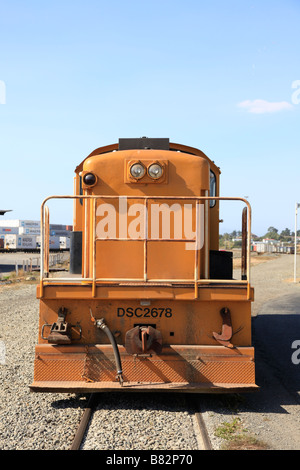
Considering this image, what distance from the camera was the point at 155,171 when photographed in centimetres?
573

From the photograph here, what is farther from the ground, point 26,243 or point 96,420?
point 26,243

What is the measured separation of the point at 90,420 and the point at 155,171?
3.18 m

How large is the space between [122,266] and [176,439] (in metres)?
2.28

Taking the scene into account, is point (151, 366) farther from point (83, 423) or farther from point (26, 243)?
point (26, 243)

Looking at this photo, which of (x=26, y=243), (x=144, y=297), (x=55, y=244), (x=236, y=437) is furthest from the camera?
(x=55, y=244)

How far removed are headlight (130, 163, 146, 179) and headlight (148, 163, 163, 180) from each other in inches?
4.4

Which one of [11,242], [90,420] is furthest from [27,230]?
[90,420]

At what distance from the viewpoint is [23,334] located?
993cm

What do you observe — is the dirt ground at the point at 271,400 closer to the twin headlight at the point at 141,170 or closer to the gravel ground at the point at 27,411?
the gravel ground at the point at 27,411

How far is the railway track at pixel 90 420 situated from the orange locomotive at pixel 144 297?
0.31m

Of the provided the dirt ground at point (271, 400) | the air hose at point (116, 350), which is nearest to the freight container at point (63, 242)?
the dirt ground at point (271, 400)

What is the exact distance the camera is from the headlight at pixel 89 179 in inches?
226

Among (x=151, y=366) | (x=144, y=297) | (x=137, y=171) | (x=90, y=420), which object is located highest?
(x=137, y=171)
